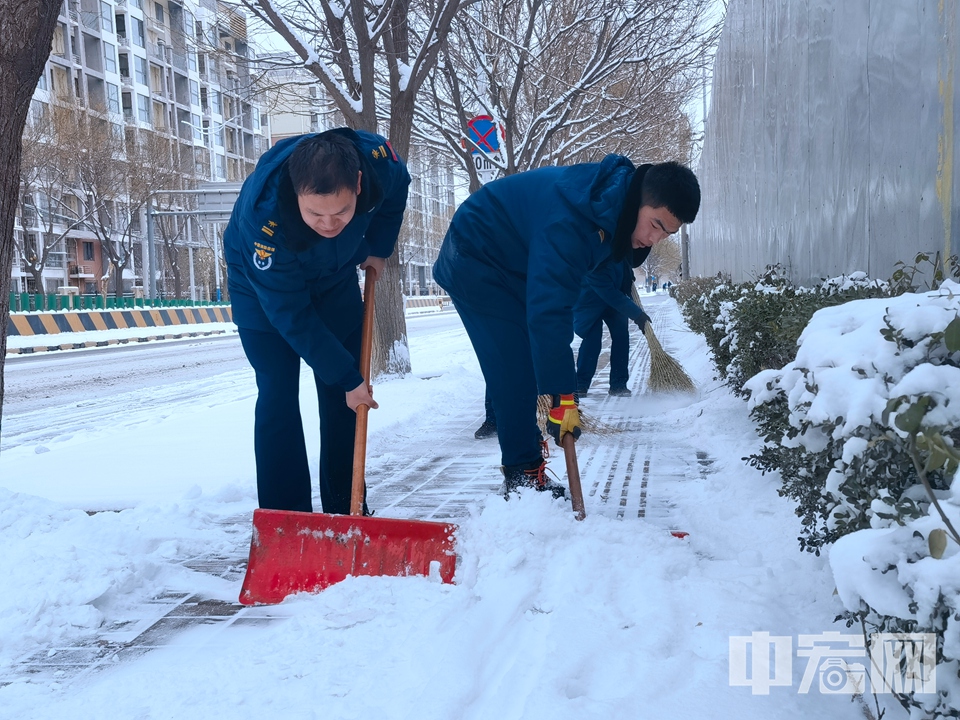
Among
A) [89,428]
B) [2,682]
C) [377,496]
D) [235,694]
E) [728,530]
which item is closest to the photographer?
[235,694]

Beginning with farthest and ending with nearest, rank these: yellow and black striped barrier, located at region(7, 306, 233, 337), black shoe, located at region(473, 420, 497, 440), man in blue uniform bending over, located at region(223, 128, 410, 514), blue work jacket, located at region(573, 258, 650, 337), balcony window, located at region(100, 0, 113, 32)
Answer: balcony window, located at region(100, 0, 113, 32) < yellow and black striped barrier, located at region(7, 306, 233, 337) < black shoe, located at region(473, 420, 497, 440) < blue work jacket, located at region(573, 258, 650, 337) < man in blue uniform bending over, located at region(223, 128, 410, 514)

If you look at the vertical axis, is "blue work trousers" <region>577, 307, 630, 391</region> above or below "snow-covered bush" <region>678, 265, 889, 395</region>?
below

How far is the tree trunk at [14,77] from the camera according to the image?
10.9 feet

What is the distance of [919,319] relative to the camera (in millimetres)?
1751

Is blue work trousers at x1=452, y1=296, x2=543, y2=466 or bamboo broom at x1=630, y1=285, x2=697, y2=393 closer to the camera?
blue work trousers at x1=452, y1=296, x2=543, y2=466

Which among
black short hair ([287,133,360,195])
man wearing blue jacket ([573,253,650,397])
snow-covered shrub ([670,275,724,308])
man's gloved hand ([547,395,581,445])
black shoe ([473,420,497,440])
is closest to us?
black short hair ([287,133,360,195])

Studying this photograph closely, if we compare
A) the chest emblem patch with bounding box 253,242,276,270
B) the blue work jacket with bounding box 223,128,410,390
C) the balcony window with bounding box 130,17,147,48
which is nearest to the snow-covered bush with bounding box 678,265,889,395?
the blue work jacket with bounding box 223,128,410,390

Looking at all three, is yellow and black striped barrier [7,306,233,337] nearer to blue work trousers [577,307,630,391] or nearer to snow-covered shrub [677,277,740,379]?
blue work trousers [577,307,630,391]

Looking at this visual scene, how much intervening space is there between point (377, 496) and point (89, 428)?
373 centimetres

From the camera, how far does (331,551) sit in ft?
9.45

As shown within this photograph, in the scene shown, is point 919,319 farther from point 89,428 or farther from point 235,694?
point 89,428

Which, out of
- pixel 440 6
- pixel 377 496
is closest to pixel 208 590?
pixel 377 496

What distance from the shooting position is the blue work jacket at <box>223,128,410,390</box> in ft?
9.55

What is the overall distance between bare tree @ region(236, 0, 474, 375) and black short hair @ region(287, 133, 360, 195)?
5.54 metres
